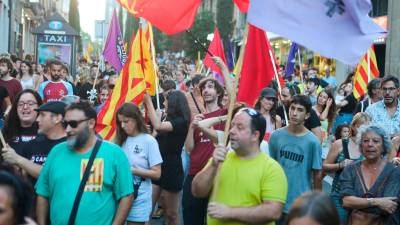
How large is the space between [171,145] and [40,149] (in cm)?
273

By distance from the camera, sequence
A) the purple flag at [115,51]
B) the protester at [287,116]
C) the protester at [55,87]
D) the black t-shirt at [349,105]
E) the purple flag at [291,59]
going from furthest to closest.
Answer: the purple flag at [291,59]
the black t-shirt at [349,105]
the purple flag at [115,51]
the protester at [55,87]
the protester at [287,116]

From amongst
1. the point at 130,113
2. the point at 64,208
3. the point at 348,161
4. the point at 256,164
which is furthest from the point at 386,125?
the point at 64,208

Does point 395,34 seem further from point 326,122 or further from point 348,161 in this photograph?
point 348,161

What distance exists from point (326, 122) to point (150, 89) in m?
4.13

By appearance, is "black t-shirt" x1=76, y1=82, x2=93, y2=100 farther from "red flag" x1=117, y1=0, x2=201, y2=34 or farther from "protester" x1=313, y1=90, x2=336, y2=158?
"red flag" x1=117, y1=0, x2=201, y2=34

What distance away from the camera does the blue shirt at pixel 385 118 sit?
29.9 feet

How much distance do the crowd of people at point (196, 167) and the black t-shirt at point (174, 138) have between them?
0.01m

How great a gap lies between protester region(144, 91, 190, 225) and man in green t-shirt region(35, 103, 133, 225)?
284 centimetres

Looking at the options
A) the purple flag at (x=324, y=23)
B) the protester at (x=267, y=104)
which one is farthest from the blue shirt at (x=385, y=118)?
the purple flag at (x=324, y=23)

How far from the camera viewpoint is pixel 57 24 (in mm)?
22781

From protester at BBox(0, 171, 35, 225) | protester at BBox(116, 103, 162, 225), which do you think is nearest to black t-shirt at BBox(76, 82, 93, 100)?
protester at BBox(116, 103, 162, 225)

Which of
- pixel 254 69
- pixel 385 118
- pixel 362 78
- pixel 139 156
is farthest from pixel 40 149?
pixel 362 78

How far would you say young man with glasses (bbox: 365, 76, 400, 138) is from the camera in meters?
9.15

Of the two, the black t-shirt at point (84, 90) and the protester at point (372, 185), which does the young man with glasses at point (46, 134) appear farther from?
the black t-shirt at point (84, 90)
